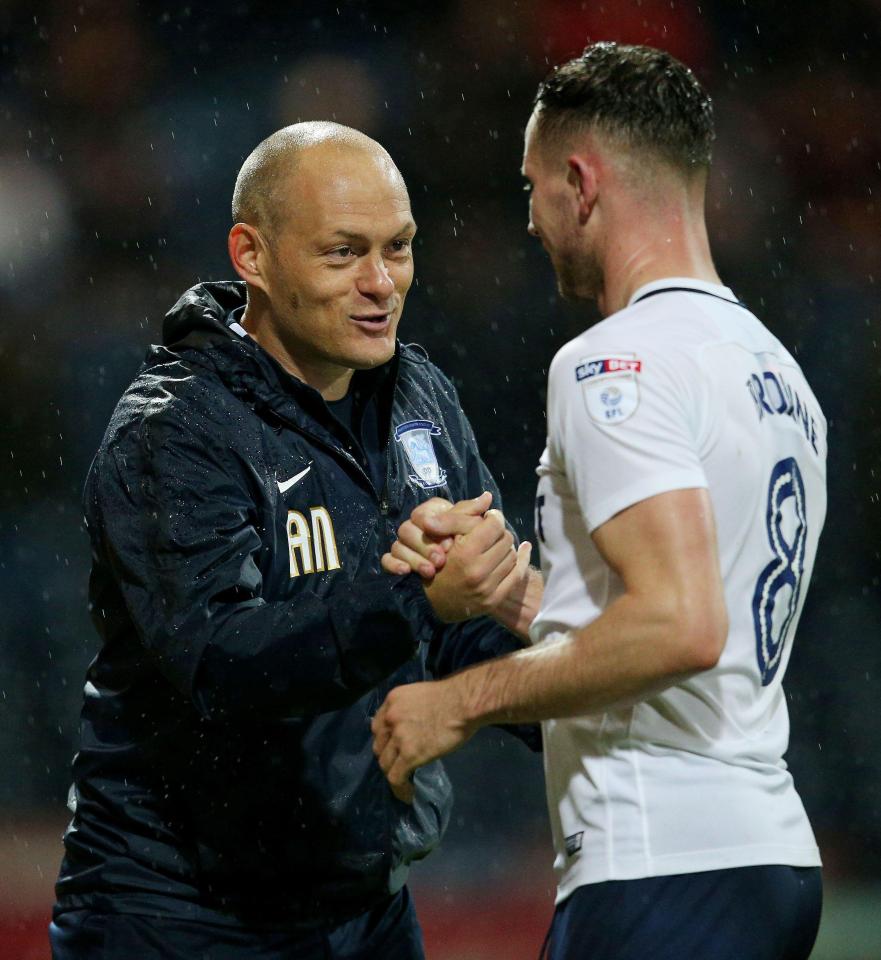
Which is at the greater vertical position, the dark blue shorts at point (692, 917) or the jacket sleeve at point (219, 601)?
the jacket sleeve at point (219, 601)

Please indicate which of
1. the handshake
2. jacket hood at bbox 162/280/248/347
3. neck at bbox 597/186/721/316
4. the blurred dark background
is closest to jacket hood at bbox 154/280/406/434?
jacket hood at bbox 162/280/248/347

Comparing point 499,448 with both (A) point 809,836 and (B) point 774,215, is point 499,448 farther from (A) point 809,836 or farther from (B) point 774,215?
(A) point 809,836

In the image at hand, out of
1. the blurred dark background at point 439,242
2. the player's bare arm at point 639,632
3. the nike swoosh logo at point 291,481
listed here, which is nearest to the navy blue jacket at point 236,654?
the nike swoosh logo at point 291,481

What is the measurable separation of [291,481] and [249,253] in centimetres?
54

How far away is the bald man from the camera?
219 cm

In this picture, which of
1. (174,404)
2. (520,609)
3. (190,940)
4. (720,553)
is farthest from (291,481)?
(720,553)

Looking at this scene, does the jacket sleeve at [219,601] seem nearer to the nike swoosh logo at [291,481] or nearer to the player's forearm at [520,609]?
the nike swoosh logo at [291,481]

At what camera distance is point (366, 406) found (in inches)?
110

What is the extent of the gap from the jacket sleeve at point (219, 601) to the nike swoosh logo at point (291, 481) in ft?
0.25

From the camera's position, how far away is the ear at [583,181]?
1.99 meters

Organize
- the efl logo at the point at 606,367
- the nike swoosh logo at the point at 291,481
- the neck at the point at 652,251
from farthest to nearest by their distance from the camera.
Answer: the nike swoosh logo at the point at 291,481, the neck at the point at 652,251, the efl logo at the point at 606,367

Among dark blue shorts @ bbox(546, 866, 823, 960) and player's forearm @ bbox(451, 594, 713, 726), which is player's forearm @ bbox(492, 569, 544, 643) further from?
dark blue shorts @ bbox(546, 866, 823, 960)

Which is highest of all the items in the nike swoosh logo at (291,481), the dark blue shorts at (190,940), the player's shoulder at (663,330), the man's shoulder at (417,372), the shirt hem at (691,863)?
the man's shoulder at (417,372)

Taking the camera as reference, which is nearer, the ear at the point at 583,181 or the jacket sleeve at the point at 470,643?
the ear at the point at 583,181
